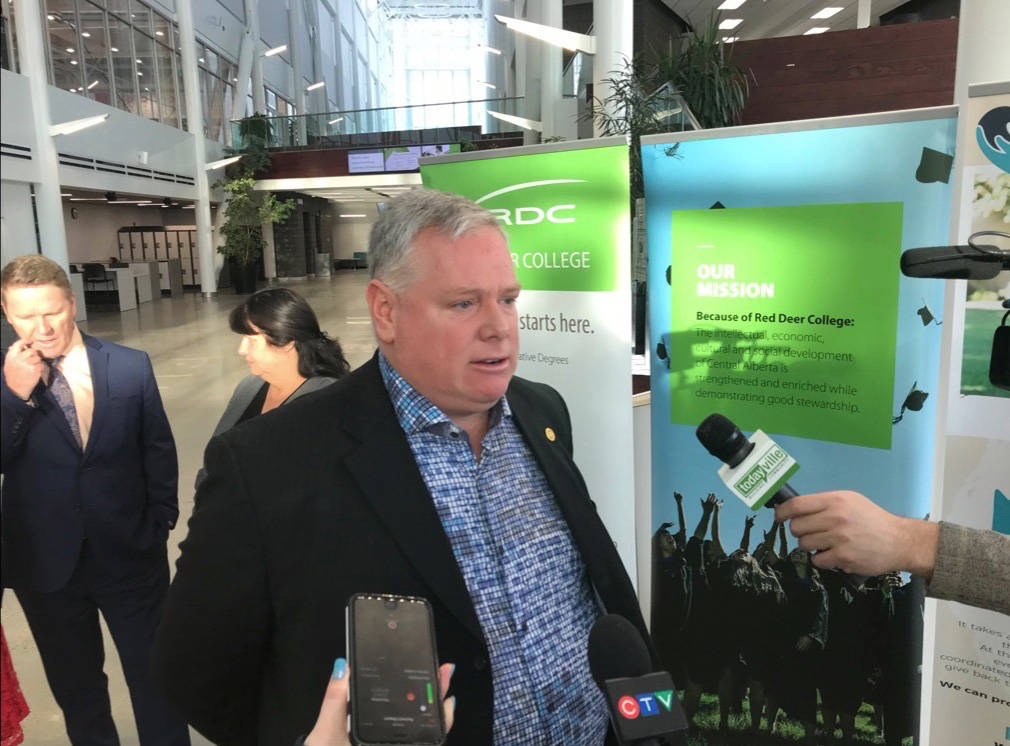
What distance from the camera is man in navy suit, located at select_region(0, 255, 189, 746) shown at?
0.68 metres

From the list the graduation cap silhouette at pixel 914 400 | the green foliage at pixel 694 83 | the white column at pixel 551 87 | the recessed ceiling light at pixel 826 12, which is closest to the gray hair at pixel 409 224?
the graduation cap silhouette at pixel 914 400

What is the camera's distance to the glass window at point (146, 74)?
148 centimetres

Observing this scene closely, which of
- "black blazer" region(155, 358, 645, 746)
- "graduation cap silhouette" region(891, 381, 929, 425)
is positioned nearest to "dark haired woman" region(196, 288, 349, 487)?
"black blazer" region(155, 358, 645, 746)

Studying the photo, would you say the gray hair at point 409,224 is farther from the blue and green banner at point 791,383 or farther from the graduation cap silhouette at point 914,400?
the graduation cap silhouette at point 914,400

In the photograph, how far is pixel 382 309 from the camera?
4.17 ft

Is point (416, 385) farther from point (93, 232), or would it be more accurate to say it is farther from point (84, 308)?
point (93, 232)

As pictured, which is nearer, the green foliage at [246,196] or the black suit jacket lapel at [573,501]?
the black suit jacket lapel at [573,501]

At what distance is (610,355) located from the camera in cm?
258

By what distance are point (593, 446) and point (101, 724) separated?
1785 mm

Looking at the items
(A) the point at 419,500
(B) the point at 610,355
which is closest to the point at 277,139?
(B) the point at 610,355

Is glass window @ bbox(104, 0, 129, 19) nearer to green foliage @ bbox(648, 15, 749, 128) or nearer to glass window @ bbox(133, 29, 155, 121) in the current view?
glass window @ bbox(133, 29, 155, 121)

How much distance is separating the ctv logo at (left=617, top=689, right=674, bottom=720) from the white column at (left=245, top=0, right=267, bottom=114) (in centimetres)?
204

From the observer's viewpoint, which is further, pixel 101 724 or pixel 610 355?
pixel 610 355

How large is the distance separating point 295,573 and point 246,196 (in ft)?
5.65
